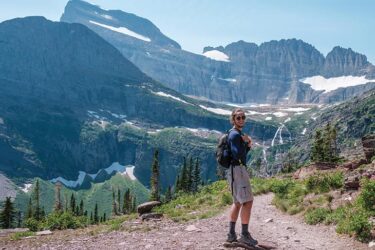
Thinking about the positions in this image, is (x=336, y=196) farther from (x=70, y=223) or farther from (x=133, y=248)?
(x=70, y=223)

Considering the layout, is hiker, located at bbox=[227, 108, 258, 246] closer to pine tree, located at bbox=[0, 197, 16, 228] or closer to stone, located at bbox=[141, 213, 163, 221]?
stone, located at bbox=[141, 213, 163, 221]

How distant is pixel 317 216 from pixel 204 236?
573 centimetres

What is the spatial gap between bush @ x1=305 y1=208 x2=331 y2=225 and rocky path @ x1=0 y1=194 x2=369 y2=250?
0.33 m

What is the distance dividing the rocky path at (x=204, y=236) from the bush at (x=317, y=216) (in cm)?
33

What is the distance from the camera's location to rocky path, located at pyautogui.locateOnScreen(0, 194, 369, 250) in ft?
54.0

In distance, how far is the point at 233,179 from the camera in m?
15.1

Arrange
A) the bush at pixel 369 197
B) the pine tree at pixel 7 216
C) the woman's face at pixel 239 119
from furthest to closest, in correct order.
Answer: the pine tree at pixel 7 216, the bush at pixel 369 197, the woman's face at pixel 239 119

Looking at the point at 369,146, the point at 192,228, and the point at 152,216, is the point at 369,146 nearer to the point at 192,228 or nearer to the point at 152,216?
the point at 152,216

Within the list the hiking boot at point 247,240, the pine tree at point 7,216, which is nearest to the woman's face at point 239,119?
the hiking boot at point 247,240

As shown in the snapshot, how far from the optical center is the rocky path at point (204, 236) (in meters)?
16.5

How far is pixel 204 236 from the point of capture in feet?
57.4

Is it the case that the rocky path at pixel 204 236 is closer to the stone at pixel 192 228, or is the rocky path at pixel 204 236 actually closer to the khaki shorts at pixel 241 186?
the stone at pixel 192 228

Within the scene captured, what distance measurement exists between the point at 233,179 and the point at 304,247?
3710mm

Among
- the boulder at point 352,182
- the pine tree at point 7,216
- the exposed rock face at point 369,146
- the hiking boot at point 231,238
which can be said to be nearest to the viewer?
the hiking boot at point 231,238
